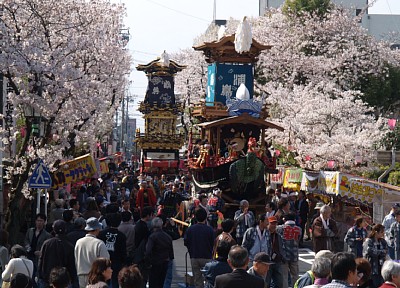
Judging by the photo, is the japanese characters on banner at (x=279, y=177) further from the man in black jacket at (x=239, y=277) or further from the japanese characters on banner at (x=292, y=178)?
the man in black jacket at (x=239, y=277)

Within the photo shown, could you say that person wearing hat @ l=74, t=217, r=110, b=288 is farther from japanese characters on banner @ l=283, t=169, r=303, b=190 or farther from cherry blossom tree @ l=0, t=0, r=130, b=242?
japanese characters on banner @ l=283, t=169, r=303, b=190

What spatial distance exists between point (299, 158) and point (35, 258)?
2509cm

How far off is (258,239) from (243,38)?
20.2 m

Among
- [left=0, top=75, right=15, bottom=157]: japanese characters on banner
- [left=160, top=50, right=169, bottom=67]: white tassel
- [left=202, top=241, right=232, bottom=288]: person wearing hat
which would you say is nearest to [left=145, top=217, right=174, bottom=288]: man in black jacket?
[left=202, top=241, right=232, bottom=288]: person wearing hat

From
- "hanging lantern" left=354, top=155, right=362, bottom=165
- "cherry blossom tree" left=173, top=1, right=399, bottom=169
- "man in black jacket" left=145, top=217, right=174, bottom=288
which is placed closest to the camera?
"man in black jacket" left=145, top=217, right=174, bottom=288

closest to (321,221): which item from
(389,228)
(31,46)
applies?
(389,228)

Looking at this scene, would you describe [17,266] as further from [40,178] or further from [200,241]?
[40,178]

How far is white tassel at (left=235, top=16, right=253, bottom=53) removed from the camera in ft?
107

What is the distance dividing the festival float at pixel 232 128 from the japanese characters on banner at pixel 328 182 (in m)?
2.99

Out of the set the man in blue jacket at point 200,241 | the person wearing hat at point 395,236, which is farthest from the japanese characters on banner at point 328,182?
the man in blue jacket at point 200,241

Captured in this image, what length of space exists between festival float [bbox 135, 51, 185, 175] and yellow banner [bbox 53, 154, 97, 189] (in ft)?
117

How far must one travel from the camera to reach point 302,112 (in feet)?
124

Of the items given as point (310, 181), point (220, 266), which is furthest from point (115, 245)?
point (310, 181)

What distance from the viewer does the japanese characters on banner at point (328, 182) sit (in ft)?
74.7
